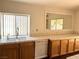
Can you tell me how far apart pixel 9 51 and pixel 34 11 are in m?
1.98

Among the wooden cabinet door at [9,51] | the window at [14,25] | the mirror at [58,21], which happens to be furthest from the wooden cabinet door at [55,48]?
the wooden cabinet door at [9,51]

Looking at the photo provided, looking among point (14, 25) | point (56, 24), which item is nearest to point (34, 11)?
point (14, 25)

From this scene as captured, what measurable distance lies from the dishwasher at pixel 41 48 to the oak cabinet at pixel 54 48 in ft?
0.59

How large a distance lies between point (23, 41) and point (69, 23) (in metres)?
3.15

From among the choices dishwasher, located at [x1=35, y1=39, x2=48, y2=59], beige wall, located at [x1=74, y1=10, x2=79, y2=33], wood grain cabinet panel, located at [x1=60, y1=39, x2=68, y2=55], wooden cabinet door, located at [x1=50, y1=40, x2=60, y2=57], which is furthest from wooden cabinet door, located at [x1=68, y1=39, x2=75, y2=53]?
beige wall, located at [x1=74, y1=10, x2=79, y2=33]

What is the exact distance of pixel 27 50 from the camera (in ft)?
12.7

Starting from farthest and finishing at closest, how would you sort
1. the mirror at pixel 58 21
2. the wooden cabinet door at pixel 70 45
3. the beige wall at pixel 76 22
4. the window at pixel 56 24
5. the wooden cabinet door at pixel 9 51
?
the beige wall at pixel 76 22, the window at pixel 56 24, the mirror at pixel 58 21, the wooden cabinet door at pixel 70 45, the wooden cabinet door at pixel 9 51

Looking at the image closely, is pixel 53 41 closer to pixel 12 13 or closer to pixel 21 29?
pixel 21 29

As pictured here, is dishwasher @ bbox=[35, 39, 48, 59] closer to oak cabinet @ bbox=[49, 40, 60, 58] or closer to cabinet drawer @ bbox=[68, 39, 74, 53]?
oak cabinet @ bbox=[49, 40, 60, 58]

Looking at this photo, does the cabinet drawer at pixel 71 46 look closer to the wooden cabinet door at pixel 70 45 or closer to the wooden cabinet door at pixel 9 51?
the wooden cabinet door at pixel 70 45

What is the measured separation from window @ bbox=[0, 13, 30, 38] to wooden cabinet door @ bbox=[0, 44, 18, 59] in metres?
0.81

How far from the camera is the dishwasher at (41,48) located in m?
4.22

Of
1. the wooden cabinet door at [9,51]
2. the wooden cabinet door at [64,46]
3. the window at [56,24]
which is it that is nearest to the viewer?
the wooden cabinet door at [9,51]

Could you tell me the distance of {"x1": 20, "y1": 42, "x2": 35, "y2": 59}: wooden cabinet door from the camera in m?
Result: 3.76
